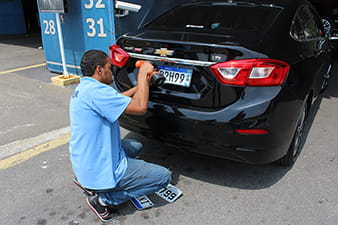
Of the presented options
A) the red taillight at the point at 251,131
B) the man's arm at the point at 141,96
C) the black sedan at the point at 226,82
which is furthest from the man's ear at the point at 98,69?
the red taillight at the point at 251,131

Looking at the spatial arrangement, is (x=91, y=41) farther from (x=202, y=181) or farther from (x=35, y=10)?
(x=35, y=10)

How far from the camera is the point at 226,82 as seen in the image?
87.0 inches

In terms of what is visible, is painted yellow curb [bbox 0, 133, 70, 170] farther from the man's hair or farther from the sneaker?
the man's hair

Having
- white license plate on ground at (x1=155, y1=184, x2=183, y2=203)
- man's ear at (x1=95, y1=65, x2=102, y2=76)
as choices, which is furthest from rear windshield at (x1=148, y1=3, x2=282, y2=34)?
white license plate on ground at (x1=155, y1=184, x2=183, y2=203)

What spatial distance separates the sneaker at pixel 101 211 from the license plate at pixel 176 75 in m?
1.09

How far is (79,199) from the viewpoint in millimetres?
2496

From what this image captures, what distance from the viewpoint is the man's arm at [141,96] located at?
2092 millimetres

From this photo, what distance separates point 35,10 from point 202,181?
58.8 feet

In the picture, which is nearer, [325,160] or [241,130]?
[241,130]

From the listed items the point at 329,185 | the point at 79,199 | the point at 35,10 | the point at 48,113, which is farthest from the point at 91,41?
the point at 35,10

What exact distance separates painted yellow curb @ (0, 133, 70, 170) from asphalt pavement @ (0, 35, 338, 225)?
1 cm

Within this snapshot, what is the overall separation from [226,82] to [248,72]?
0.17m

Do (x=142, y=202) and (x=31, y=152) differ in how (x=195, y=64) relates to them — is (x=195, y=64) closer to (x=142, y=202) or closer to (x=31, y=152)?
(x=142, y=202)

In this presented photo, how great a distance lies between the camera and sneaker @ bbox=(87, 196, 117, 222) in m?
2.24
